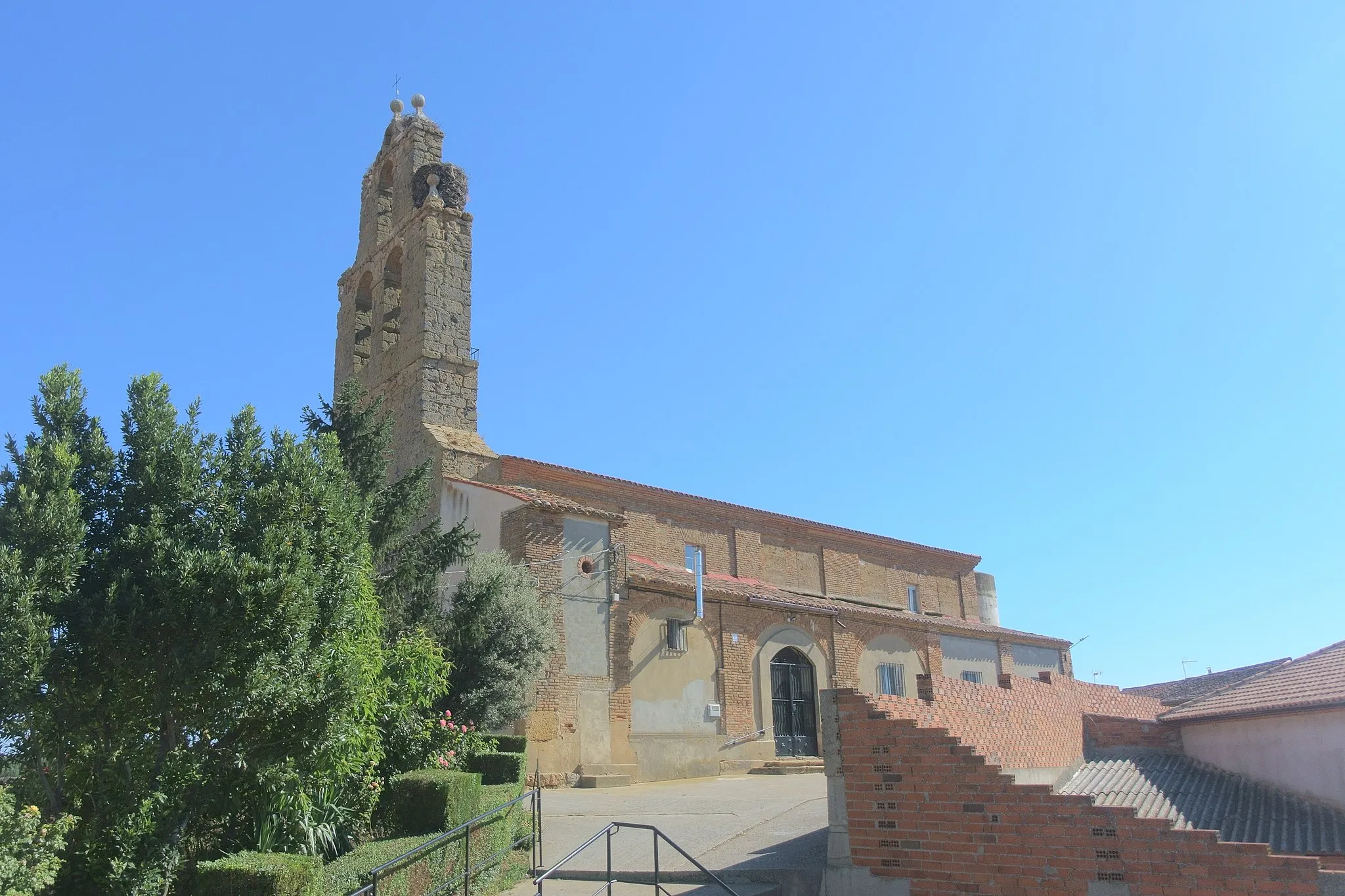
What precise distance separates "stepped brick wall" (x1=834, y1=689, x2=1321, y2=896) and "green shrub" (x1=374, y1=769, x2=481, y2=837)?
437cm

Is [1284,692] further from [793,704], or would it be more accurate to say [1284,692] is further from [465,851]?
[793,704]

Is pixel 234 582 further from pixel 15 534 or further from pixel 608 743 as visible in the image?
pixel 608 743

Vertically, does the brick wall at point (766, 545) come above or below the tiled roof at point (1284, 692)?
above

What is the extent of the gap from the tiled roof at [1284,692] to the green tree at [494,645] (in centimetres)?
1034

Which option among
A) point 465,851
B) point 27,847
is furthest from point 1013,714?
point 27,847

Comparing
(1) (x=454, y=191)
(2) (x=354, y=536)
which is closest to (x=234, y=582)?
(2) (x=354, y=536)

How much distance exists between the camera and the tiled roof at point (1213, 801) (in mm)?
11078

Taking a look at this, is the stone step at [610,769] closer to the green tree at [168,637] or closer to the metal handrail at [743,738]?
the metal handrail at [743,738]

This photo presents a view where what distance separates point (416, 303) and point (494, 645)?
1158 cm

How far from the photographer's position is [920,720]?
1048 cm

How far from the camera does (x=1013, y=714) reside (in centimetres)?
1238

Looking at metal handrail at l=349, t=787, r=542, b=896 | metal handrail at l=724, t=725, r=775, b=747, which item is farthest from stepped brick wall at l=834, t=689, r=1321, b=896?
metal handrail at l=724, t=725, r=775, b=747

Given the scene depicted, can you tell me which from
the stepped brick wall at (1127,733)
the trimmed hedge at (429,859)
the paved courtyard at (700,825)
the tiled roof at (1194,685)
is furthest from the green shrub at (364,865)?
the tiled roof at (1194,685)

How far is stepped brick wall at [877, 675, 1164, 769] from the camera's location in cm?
1071
